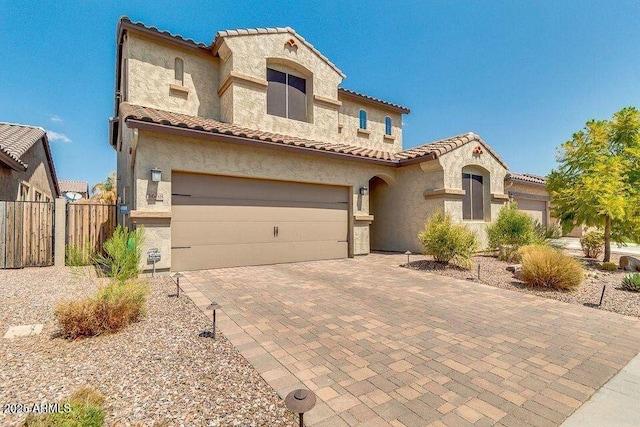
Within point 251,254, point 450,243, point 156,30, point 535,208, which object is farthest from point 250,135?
point 535,208

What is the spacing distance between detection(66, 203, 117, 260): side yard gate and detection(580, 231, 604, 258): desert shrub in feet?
62.3

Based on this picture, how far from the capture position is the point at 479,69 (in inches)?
540

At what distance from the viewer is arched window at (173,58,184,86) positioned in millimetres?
10609

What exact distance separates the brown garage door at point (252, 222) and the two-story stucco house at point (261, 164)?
0.04m

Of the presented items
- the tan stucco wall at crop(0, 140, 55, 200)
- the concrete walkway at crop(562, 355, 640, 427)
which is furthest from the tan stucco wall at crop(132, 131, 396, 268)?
the concrete walkway at crop(562, 355, 640, 427)

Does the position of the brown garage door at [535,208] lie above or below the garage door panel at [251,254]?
above

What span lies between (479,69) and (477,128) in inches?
112

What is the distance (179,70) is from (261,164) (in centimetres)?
525

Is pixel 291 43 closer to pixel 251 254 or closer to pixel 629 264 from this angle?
pixel 251 254

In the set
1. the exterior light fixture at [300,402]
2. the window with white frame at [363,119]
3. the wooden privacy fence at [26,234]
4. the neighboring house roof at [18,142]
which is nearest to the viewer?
the exterior light fixture at [300,402]

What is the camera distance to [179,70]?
10.7 metres

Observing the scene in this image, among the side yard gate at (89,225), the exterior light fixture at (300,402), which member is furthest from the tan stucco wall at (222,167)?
the exterior light fixture at (300,402)

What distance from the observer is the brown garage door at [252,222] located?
834 cm

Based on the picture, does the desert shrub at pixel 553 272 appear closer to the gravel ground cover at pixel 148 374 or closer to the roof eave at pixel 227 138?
the roof eave at pixel 227 138
